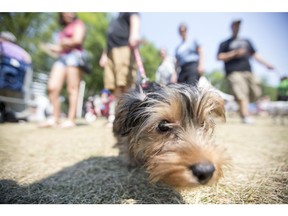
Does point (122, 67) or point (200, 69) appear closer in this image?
point (122, 67)

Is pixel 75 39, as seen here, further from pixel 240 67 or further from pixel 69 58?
pixel 240 67

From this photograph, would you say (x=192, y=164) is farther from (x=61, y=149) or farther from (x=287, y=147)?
(x=287, y=147)

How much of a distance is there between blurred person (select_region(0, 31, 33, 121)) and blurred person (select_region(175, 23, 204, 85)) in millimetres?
3771

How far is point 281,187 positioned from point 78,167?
2.30m

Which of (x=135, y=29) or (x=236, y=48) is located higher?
(x=236, y=48)

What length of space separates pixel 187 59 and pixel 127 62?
1484 mm

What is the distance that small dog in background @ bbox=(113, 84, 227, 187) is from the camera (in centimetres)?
197

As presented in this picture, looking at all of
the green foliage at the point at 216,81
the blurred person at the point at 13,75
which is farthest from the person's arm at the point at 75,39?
the green foliage at the point at 216,81

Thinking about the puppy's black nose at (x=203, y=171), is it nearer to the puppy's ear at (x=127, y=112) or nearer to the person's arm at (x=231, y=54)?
A: the puppy's ear at (x=127, y=112)

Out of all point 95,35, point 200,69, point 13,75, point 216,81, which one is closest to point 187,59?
point 200,69

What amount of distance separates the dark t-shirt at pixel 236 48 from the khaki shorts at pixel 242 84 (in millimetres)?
148

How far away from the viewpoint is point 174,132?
2455 millimetres

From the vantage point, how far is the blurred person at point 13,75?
6.08m
